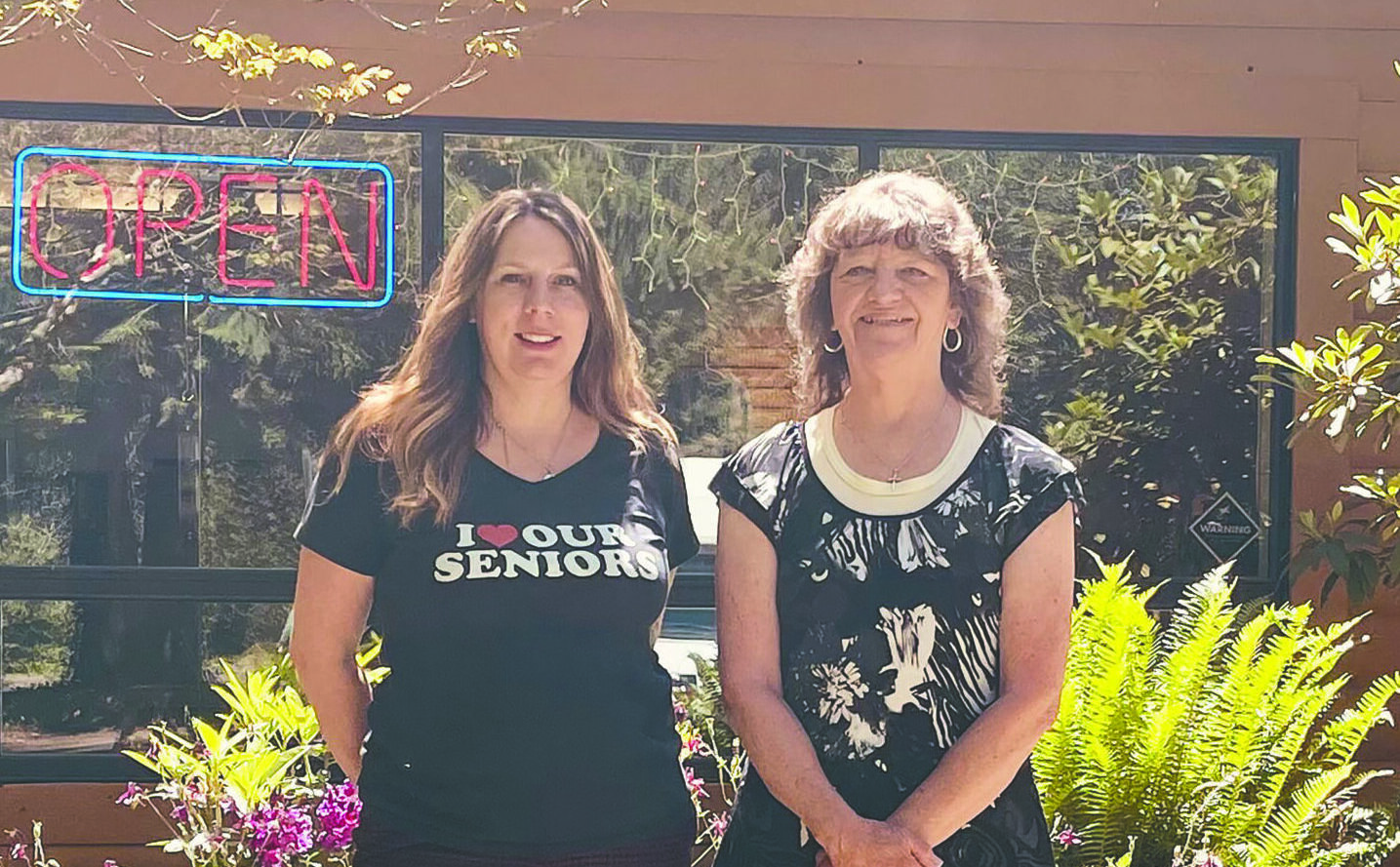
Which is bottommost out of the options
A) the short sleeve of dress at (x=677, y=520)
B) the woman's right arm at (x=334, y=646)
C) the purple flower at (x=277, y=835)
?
the purple flower at (x=277, y=835)

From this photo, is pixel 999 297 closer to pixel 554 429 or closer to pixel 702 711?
pixel 554 429

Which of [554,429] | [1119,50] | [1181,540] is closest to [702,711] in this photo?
[1181,540]

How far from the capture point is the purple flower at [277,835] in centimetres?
385

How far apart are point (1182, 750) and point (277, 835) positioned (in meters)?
2.26

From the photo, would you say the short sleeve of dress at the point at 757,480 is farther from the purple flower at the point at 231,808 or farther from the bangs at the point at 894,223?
the purple flower at the point at 231,808

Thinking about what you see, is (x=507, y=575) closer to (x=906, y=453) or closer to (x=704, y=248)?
(x=906, y=453)

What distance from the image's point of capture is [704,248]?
549cm

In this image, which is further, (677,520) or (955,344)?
(677,520)

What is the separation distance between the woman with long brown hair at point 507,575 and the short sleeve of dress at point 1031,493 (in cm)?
60

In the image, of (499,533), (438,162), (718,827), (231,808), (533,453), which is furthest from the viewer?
(438,162)

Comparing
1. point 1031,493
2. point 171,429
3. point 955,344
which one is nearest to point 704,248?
point 171,429

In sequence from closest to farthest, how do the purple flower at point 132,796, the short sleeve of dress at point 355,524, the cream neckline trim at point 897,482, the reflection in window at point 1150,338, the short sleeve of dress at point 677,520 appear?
1. the cream neckline trim at point 897,482
2. the short sleeve of dress at point 355,524
3. the short sleeve of dress at point 677,520
4. the purple flower at point 132,796
5. the reflection in window at point 1150,338

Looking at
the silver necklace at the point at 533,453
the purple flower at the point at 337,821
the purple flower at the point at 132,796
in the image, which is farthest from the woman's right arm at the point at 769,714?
the purple flower at the point at 132,796

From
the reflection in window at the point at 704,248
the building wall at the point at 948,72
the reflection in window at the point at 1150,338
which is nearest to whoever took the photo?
the building wall at the point at 948,72
